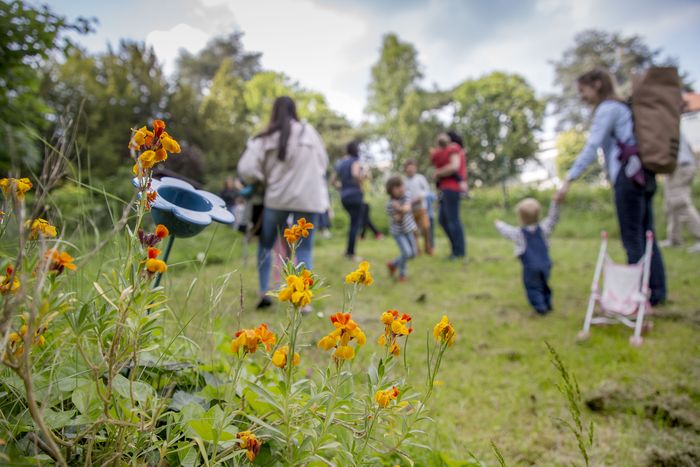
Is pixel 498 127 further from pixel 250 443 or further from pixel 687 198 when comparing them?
pixel 250 443

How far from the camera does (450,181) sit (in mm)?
5668

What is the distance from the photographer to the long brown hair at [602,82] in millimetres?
3066

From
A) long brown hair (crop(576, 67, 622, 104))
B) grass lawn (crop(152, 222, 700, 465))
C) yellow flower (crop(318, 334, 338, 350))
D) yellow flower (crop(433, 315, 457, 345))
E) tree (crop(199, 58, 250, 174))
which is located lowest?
grass lawn (crop(152, 222, 700, 465))

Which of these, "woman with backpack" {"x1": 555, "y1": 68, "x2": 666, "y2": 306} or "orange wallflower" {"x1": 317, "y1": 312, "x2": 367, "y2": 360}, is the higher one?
"woman with backpack" {"x1": 555, "y1": 68, "x2": 666, "y2": 306}

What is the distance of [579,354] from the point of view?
249cm

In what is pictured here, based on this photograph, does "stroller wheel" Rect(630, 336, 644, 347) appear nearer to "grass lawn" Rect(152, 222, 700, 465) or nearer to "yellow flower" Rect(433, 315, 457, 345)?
"grass lawn" Rect(152, 222, 700, 465)

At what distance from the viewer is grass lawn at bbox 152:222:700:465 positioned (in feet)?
4.93

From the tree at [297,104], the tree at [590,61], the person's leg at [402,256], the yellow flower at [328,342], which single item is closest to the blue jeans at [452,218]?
the person's leg at [402,256]

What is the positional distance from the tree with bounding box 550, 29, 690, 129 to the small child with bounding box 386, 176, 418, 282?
3000cm

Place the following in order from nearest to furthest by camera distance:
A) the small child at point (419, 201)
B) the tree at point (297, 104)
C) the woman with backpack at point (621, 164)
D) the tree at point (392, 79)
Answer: the woman with backpack at point (621, 164) < the small child at point (419, 201) < the tree at point (297, 104) < the tree at point (392, 79)

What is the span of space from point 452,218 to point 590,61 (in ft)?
108

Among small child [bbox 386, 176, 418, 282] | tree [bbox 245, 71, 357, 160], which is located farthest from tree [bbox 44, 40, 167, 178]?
small child [bbox 386, 176, 418, 282]

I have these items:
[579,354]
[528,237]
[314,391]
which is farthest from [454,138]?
[314,391]

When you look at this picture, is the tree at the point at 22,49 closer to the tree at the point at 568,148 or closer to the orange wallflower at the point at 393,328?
the orange wallflower at the point at 393,328
